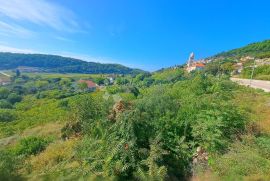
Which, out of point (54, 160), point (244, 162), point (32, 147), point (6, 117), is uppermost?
point (244, 162)

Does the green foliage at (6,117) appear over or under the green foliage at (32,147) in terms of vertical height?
under

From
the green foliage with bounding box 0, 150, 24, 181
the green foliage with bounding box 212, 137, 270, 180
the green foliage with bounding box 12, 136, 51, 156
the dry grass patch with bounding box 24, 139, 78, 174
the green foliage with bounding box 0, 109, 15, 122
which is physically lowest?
the green foliage with bounding box 0, 109, 15, 122

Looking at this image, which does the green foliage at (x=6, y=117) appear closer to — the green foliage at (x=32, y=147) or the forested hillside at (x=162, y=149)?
the green foliage at (x=32, y=147)

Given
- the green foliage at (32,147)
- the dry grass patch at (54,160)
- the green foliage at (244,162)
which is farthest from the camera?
the green foliage at (32,147)

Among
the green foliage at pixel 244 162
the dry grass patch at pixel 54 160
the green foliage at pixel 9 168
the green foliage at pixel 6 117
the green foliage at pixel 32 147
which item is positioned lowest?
the green foliage at pixel 6 117

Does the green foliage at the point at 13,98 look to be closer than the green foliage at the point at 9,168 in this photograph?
No

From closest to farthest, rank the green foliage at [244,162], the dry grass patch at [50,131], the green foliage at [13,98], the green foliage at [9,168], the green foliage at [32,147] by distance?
the green foliage at [244,162] → the green foliage at [9,168] → the green foliage at [32,147] → the dry grass patch at [50,131] → the green foliage at [13,98]

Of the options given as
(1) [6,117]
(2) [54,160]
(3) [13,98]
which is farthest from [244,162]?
(3) [13,98]

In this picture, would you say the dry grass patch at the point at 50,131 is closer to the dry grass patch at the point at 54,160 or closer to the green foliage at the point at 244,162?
the dry grass patch at the point at 54,160

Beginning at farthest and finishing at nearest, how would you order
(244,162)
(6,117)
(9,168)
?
(6,117) → (9,168) → (244,162)

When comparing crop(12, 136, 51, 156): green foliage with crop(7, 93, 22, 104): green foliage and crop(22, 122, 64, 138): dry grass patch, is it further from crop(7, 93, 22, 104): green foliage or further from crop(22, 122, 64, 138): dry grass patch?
crop(7, 93, 22, 104): green foliage

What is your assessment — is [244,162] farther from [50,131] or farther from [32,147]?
[50,131]

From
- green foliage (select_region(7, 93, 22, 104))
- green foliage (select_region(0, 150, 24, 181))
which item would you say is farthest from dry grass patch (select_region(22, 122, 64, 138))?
green foliage (select_region(7, 93, 22, 104))

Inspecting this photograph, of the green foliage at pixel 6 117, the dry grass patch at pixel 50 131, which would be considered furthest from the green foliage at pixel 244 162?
the green foliage at pixel 6 117
